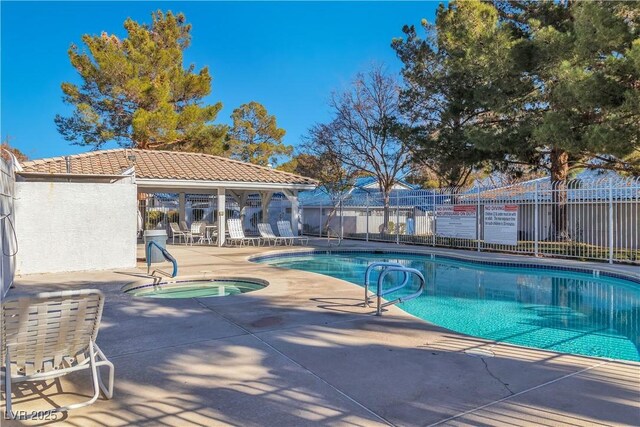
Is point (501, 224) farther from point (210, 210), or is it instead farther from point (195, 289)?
point (210, 210)

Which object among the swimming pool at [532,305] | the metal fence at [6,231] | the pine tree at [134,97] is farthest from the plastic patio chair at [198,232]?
the metal fence at [6,231]

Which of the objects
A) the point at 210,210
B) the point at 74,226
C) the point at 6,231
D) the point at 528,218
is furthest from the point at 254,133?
the point at 6,231

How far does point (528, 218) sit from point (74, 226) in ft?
63.7

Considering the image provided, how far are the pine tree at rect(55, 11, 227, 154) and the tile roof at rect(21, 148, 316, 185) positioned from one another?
17.7 ft

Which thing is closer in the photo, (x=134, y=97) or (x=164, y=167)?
(x=164, y=167)

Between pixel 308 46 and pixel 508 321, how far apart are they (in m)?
15.7

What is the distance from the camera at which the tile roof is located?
16.4 metres

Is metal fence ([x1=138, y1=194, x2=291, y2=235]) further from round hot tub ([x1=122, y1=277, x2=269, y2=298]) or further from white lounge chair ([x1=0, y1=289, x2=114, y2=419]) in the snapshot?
white lounge chair ([x1=0, y1=289, x2=114, y2=419])

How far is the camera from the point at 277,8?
15547 millimetres

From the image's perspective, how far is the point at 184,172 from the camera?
18125 millimetres

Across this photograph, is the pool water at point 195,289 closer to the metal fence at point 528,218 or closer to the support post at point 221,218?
the support post at point 221,218

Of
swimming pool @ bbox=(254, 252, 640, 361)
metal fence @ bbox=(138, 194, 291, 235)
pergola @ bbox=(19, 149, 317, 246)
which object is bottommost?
swimming pool @ bbox=(254, 252, 640, 361)

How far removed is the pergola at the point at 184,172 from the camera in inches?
653

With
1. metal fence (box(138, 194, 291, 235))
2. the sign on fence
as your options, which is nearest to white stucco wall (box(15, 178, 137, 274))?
the sign on fence
